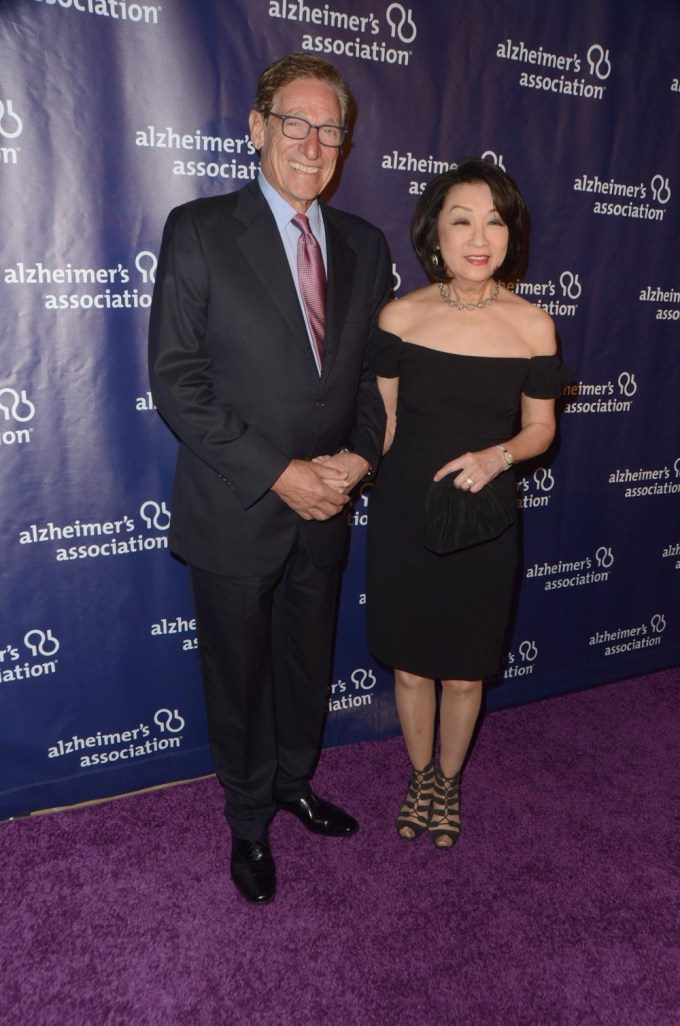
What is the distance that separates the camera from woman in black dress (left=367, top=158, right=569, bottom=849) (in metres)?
2.16

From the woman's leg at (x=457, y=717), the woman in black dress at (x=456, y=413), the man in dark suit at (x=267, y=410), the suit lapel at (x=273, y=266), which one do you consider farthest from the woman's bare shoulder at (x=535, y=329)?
the woman's leg at (x=457, y=717)

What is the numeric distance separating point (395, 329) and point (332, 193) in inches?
27.7

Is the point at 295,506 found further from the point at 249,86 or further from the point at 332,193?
the point at 249,86

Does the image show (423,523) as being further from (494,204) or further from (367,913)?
(367,913)

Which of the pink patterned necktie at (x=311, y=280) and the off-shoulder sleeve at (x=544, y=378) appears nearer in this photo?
the pink patterned necktie at (x=311, y=280)

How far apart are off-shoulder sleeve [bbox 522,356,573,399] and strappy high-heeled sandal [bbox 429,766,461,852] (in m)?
1.32

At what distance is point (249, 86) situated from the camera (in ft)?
7.99

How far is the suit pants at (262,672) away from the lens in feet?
7.25

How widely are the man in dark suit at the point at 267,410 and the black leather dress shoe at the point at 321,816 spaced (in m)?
0.19

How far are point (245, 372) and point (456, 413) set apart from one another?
2.10 ft

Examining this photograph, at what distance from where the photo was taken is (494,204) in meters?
2.12

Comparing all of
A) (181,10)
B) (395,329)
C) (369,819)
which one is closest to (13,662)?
(369,819)

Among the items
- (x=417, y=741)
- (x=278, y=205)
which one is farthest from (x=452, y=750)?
(x=278, y=205)

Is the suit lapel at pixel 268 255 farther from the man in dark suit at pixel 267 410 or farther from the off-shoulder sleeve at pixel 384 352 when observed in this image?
the off-shoulder sleeve at pixel 384 352
